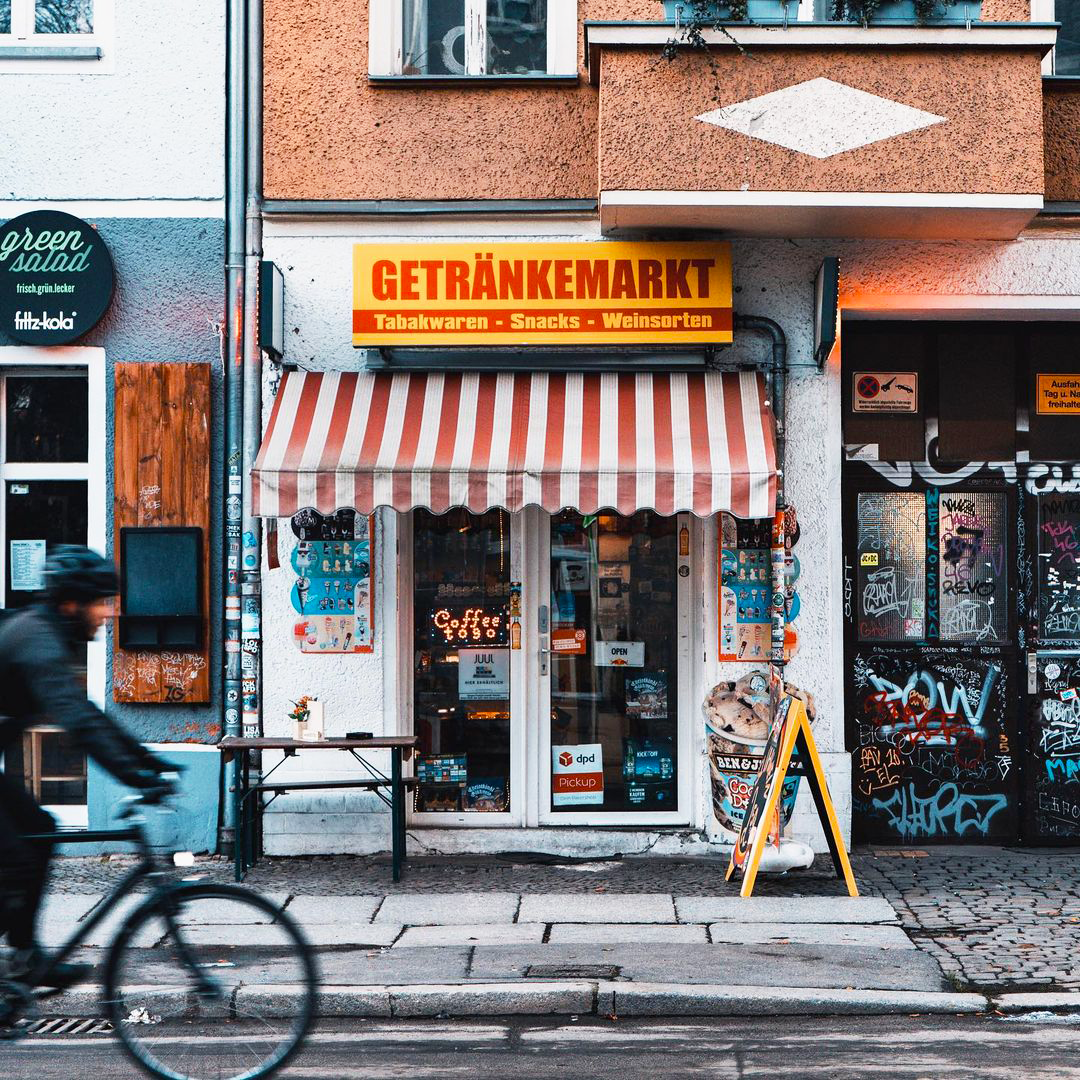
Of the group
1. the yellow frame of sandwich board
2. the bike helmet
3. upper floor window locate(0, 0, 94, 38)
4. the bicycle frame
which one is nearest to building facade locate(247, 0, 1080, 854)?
the yellow frame of sandwich board

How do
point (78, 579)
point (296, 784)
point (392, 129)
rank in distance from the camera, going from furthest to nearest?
1. point (392, 129)
2. point (296, 784)
3. point (78, 579)

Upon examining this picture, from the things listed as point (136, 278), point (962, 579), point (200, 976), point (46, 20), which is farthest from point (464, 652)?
point (46, 20)

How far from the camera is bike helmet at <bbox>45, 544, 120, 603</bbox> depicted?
4.70 metres

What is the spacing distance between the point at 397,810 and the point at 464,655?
1.36 m

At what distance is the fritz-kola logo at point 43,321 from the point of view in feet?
29.8

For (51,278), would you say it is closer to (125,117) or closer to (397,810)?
(125,117)

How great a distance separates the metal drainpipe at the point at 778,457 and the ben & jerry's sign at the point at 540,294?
16.6 inches

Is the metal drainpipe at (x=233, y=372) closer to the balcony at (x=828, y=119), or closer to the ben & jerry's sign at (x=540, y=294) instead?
the ben & jerry's sign at (x=540, y=294)

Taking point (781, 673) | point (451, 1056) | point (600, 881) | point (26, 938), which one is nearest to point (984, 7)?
point (781, 673)

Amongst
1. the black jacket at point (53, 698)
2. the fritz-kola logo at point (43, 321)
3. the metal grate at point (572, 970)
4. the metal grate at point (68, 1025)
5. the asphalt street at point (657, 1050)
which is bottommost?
the metal grate at point (68, 1025)

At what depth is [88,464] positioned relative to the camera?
930 cm

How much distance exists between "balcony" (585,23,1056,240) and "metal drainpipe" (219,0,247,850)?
2487mm

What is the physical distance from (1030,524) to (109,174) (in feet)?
22.0

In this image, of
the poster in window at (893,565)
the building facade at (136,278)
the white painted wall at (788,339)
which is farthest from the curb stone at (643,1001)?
the poster in window at (893,565)
